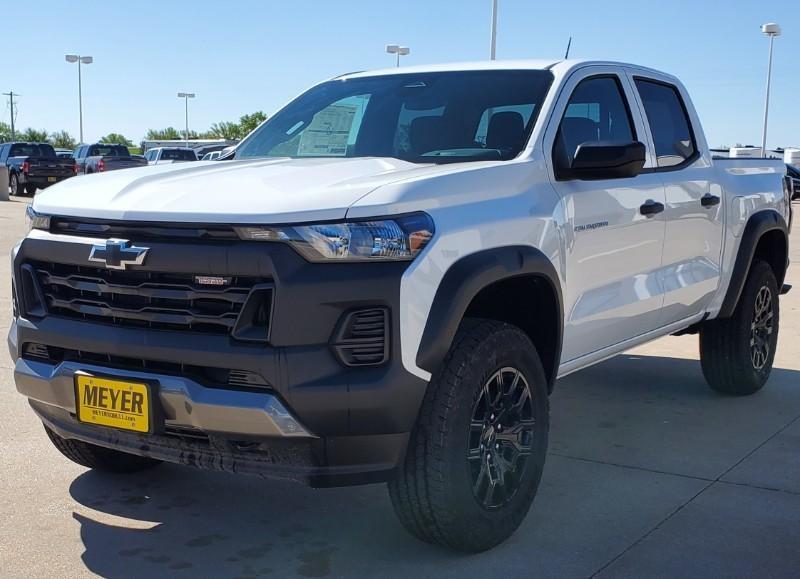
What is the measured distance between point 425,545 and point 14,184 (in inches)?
1147

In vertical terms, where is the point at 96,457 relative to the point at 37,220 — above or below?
below

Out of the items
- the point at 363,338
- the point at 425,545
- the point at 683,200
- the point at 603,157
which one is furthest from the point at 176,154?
the point at 363,338

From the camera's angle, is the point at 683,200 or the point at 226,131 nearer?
the point at 683,200

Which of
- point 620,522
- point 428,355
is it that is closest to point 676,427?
point 620,522

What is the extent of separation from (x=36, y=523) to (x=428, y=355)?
1775 millimetres

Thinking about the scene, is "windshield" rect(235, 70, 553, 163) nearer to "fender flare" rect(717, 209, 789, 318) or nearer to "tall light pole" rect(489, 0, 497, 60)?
"fender flare" rect(717, 209, 789, 318)

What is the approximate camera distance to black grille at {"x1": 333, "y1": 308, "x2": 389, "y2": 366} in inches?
124

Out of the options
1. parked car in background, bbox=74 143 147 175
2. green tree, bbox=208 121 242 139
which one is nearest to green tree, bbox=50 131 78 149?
green tree, bbox=208 121 242 139

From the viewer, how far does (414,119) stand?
457 centimetres

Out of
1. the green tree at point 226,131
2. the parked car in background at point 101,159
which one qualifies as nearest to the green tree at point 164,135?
the green tree at point 226,131

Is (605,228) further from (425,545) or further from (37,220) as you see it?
(37,220)

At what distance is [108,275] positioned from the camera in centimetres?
341

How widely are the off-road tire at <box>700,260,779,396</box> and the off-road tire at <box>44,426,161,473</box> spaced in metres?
3.41

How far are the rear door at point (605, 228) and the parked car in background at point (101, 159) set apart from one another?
1016 inches
